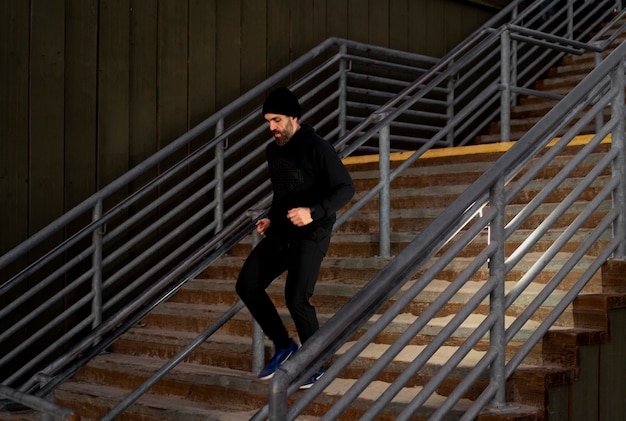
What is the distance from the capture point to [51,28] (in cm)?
664

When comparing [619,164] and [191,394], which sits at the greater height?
[619,164]

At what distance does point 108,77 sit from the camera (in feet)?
22.8

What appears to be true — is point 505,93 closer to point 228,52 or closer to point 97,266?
point 228,52

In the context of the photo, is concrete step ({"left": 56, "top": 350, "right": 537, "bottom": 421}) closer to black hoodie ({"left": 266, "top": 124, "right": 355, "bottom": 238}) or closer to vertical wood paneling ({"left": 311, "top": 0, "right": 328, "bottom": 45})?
black hoodie ({"left": 266, "top": 124, "right": 355, "bottom": 238})

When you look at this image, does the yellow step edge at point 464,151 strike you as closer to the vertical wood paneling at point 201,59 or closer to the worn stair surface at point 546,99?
the vertical wood paneling at point 201,59

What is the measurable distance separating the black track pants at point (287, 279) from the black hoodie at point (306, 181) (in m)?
0.08

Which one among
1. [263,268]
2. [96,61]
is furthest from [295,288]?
[96,61]

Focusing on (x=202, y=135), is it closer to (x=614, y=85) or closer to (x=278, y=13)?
(x=278, y=13)

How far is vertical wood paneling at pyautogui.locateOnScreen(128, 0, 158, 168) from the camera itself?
7090mm

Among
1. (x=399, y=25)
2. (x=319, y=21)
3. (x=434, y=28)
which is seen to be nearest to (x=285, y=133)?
(x=319, y=21)

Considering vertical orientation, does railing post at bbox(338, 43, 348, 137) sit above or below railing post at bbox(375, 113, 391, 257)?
above

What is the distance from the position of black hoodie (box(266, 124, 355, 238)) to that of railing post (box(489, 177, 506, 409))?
677 millimetres

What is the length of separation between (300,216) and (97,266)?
258 centimetres

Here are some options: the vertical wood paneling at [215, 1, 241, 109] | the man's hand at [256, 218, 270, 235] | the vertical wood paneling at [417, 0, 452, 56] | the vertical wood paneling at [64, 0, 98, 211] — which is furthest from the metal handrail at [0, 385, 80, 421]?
the vertical wood paneling at [417, 0, 452, 56]
